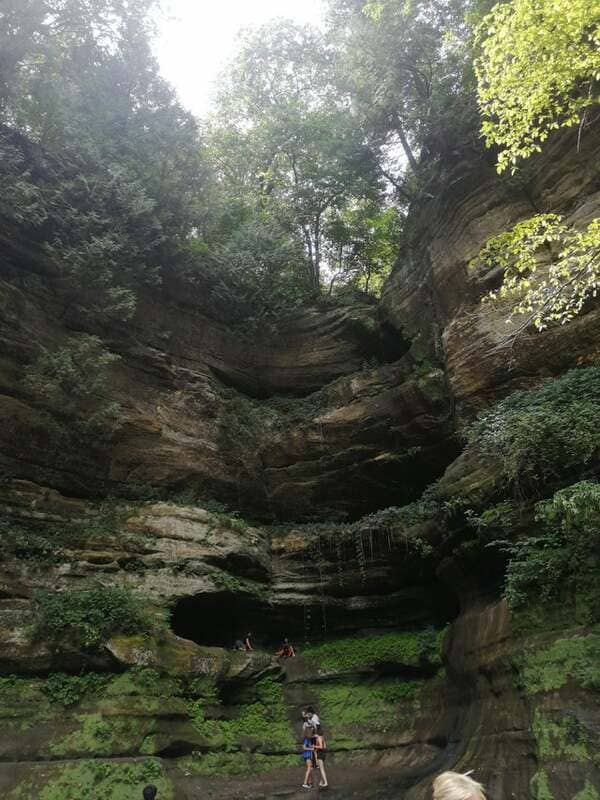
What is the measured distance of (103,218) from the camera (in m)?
15.0

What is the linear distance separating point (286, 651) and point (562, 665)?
807 centimetres

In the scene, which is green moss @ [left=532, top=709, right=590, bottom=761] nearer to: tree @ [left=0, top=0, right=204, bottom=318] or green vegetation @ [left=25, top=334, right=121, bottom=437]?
green vegetation @ [left=25, top=334, right=121, bottom=437]

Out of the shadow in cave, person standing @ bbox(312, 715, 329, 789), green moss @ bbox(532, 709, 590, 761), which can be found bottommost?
person standing @ bbox(312, 715, 329, 789)

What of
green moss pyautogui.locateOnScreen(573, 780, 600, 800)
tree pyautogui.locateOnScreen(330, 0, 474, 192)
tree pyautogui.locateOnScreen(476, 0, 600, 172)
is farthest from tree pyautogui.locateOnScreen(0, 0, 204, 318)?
green moss pyautogui.locateOnScreen(573, 780, 600, 800)

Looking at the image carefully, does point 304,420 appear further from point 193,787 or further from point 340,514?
point 193,787

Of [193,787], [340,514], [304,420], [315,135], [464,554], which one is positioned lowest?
[193,787]

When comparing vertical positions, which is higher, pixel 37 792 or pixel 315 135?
pixel 315 135

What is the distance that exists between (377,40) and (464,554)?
63.7ft

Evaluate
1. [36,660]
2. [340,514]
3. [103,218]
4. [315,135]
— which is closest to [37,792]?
[36,660]

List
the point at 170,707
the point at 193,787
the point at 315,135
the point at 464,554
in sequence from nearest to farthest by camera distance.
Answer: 1. the point at 193,787
2. the point at 170,707
3. the point at 464,554
4. the point at 315,135

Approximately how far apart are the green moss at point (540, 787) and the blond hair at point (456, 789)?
18.8ft

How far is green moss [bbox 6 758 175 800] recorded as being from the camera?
7.79m

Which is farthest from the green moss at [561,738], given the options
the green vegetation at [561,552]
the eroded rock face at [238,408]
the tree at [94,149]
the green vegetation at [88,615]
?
the tree at [94,149]

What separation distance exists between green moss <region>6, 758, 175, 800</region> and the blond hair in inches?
319
